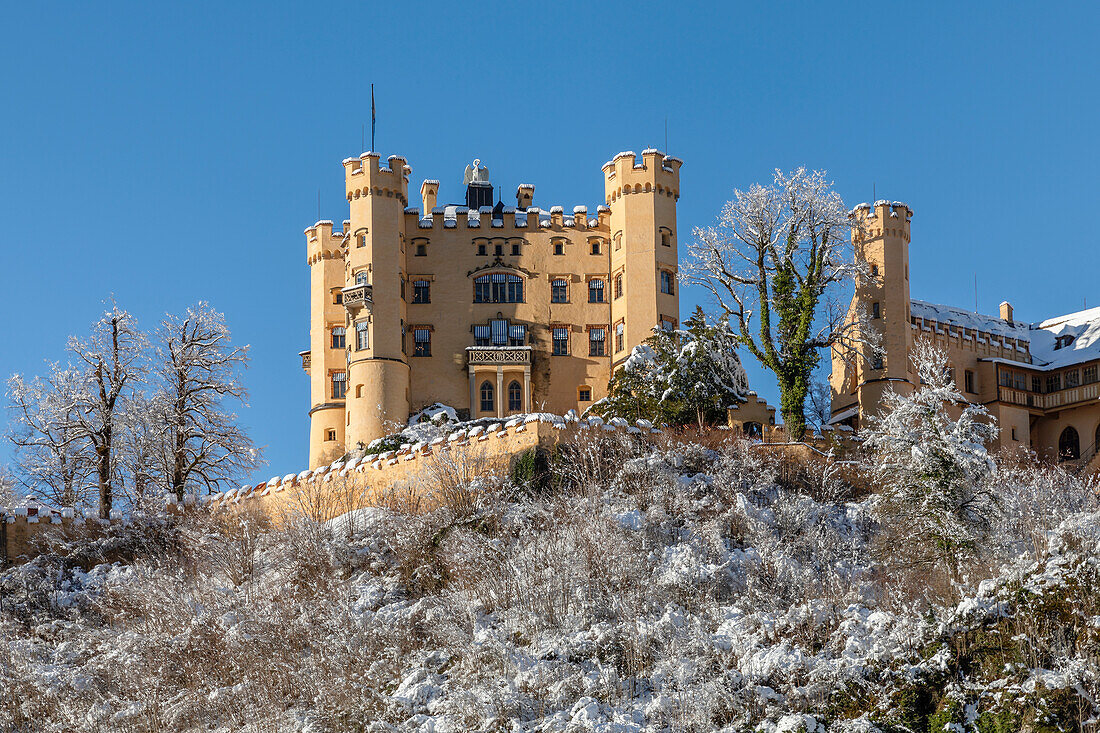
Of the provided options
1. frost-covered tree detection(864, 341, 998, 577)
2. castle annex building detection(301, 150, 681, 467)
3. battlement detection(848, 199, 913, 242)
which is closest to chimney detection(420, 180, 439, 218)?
castle annex building detection(301, 150, 681, 467)

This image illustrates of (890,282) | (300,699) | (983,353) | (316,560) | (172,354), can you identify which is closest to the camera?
(300,699)

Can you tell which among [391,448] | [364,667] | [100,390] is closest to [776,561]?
[364,667]

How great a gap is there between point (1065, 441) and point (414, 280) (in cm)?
2718

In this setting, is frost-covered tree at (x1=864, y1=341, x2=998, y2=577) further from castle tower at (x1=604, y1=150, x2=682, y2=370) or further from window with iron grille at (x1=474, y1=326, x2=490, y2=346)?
window with iron grille at (x1=474, y1=326, x2=490, y2=346)

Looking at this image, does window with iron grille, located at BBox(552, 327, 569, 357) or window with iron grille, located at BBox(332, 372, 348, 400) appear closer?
window with iron grille, located at BBox(552, 327, 569, 357)

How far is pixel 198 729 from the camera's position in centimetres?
2912

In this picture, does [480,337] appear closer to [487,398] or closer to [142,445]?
[487,398]

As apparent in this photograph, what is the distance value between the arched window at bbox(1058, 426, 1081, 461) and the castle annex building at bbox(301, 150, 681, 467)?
652 inches

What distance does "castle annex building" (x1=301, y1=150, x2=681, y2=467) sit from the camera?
5859 centimetres

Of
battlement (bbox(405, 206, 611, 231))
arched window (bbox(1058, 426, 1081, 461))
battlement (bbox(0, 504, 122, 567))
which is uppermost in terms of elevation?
battlement (bbox(405, 206, 611, 231))

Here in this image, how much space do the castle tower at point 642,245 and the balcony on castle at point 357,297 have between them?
976 cm

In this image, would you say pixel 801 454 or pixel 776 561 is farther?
pixel 801 454

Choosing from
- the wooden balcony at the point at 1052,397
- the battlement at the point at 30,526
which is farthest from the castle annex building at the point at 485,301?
the battlement at the point at 30,526

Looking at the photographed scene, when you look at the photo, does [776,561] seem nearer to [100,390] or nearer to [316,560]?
[316,560]
